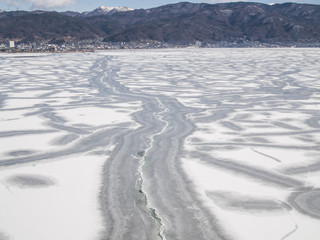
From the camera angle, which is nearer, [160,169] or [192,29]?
[160,169]

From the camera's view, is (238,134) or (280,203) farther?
(238,134)

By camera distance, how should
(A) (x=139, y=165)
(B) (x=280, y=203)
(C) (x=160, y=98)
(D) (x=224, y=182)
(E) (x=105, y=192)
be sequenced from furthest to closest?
(C) (x=160, y=98), (A) (x=139, y=165), (D) (x=224, y=182), (E) (x=105, y=192), (B) (x=280, y=203)

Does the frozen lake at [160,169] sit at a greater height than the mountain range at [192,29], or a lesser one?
lesser

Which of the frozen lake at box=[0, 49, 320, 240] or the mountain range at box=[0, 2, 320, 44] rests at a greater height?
the mountain range at box=[0, 2, 320, 44]

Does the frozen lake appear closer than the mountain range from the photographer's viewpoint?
Yes

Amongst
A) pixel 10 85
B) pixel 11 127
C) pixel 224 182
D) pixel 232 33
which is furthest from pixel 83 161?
pixel 232 33

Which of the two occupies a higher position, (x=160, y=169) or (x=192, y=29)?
(x=192, y=29)

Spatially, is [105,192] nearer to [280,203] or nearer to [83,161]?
[83,161]

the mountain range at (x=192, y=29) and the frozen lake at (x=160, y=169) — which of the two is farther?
the mountain range at (x=192, y=29)
